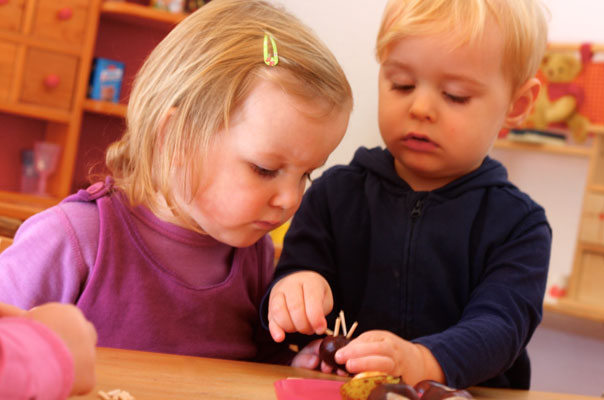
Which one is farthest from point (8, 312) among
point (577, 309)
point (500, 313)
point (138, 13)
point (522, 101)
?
point (577, 309)

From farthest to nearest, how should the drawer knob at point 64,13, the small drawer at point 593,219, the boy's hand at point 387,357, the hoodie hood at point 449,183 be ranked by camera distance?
1. the small drawer at point 593,219
2. the drawer knob at point 64,13
3. the hoodie hood at point 449,183
4. the boy's hand at point 387,357

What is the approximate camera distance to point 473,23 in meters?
1.04

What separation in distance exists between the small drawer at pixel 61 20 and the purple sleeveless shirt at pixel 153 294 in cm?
205

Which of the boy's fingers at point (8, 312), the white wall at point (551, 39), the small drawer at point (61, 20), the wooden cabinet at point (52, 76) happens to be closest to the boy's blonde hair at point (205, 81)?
the boy's fingers at point (8, 312)

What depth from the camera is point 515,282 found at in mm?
1009

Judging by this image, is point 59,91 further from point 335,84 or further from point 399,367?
point 399,367

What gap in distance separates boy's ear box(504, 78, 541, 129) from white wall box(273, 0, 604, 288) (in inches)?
74.4

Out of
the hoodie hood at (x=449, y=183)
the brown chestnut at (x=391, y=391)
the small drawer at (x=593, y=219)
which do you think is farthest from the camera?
the small drawer at (x=593, y=219)

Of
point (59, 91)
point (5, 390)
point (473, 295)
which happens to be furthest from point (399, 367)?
point (59, 91)

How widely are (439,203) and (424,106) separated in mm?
173

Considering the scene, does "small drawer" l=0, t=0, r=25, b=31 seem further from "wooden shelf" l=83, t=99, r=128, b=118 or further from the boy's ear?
the boy's ear

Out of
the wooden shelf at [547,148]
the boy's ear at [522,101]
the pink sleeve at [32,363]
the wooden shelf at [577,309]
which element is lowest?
the wooden shelf at [577,309]

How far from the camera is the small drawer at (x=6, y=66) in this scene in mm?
2689

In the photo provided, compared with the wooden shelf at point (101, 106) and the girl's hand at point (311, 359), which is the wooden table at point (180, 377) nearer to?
the girl's hand at point (311, 359)
